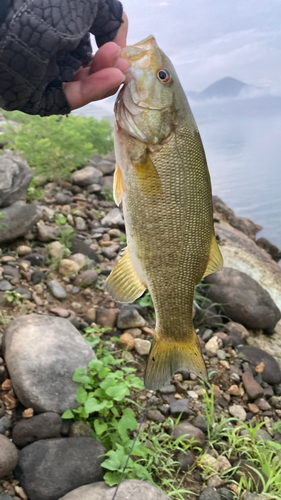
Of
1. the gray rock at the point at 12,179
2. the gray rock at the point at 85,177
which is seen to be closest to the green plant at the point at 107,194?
the gray rock at the point at 85,177

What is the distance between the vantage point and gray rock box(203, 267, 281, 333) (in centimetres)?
355

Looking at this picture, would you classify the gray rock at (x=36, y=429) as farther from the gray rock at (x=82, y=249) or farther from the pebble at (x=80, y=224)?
the pebble at (x=80, y=224)

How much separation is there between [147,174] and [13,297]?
5.99ft

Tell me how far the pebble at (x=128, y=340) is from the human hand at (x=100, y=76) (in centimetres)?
193

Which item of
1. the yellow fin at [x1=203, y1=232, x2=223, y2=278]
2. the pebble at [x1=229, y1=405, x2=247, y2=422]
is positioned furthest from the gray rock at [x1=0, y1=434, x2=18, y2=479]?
the pebble at [x1=229, y1=405, x2=247, y2=422]

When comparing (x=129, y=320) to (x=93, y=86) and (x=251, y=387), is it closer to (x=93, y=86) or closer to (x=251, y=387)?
(x=251, y=387)

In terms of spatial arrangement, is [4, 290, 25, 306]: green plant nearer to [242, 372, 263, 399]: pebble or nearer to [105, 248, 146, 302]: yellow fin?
[105, 248, 146, 302]: yellow fin

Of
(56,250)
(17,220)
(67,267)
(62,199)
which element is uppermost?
(62,199)

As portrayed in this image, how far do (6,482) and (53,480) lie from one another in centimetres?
21

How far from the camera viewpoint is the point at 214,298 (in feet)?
11.9

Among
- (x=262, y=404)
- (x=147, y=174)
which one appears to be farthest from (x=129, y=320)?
(x=147, y=174)

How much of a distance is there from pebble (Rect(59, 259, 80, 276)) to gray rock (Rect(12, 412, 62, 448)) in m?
1.36

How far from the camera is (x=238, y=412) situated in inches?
106

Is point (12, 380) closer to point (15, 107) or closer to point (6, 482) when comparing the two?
point (6, 482)
